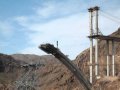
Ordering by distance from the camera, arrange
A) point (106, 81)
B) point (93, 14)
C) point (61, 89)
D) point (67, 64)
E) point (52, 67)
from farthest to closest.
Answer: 1. point (52, 67)
2. point (61, 89)
3. point (93, 14)
4. point (106, 81)
5. point (67, 64)

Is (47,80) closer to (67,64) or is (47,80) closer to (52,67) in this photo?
(52,67)

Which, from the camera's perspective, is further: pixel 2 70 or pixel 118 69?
pixel 2 70

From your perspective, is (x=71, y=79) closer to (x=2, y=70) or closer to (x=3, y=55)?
(x=2, y=70)

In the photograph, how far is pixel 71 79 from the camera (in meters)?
109

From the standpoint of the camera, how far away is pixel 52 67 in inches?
5084

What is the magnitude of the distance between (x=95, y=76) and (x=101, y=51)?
147ft

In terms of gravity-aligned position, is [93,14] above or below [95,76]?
above

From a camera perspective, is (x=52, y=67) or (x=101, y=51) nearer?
(x=101, y=51)

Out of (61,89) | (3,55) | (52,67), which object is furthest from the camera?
(3,55)

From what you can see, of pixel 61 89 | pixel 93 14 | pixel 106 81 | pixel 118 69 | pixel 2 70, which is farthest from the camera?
pixel 2 70

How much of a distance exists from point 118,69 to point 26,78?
113 ft

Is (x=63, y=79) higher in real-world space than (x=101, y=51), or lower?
lower

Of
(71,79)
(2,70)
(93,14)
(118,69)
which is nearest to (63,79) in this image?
(71,79)

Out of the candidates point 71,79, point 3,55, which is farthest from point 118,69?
point 3,55
